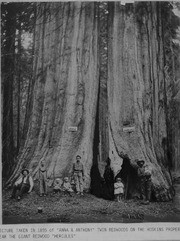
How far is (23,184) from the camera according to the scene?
401 cm

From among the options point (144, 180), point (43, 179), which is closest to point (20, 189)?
point (43, 179)

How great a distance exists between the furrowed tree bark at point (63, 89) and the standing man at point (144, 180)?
48cm

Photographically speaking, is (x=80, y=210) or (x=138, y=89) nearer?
(x=80, y=210)

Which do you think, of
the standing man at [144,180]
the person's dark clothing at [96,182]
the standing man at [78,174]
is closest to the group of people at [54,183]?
the standing man at [78,174]

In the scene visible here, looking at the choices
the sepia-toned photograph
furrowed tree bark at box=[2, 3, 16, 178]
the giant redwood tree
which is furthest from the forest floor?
furrowed tree bark at box=[2, 3, 16, 178]

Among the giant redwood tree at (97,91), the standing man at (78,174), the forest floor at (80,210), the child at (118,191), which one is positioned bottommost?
the forest floor at (80,210)

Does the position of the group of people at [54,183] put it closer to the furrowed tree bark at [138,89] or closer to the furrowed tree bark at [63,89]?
the furrowed tree bark at [63,89]

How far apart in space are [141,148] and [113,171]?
13.5 inches

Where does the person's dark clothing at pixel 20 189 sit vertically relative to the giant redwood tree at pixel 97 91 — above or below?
below

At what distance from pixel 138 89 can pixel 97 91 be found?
40 cm

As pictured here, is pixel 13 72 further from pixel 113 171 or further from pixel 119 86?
pixel 113 171

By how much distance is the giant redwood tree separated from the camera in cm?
402

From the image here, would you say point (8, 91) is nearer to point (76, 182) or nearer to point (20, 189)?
point (20, 189)

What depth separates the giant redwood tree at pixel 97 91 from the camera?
158 inches
